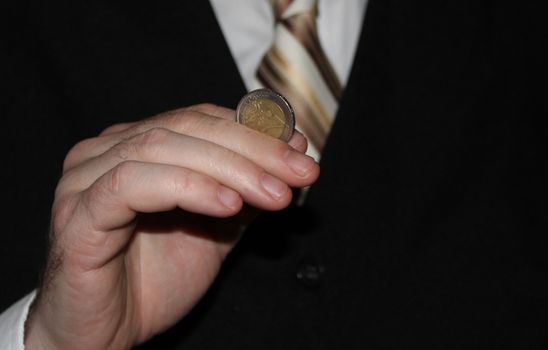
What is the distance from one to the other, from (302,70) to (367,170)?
30 centimetres

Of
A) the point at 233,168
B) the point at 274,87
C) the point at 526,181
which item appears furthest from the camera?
the point at 526,181

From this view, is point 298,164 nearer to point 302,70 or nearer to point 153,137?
point 153,137

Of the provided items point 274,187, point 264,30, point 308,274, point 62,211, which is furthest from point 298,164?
point 264,30

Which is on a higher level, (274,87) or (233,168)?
(233,168)

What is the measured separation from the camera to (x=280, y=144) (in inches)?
33.1

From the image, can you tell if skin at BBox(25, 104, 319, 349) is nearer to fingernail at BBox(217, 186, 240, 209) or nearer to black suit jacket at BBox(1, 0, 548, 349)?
Answer: fingernail at BBox(217, 186, 240, 209)

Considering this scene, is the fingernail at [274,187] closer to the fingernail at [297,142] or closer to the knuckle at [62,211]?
the fingernail at [297,142]

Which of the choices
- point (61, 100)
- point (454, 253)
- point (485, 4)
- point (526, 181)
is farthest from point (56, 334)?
point (485, 4)

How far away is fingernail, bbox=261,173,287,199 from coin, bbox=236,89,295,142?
0.12 metres

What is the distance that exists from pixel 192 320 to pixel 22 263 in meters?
0.41

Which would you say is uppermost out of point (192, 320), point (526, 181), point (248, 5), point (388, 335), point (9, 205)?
point (248, 5)

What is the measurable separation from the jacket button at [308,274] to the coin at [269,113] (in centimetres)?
61

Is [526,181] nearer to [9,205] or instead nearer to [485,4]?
[485,4]

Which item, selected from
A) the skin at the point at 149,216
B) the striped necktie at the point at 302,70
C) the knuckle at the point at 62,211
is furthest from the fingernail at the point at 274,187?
the striped necktie at the point at 302,70
